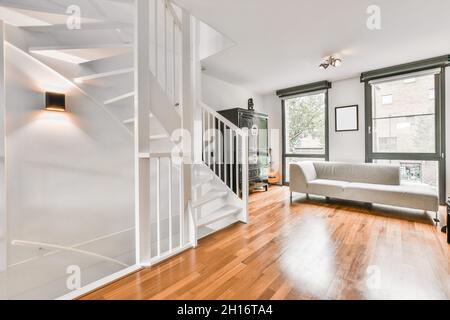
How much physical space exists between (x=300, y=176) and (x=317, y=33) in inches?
Result: 92.8

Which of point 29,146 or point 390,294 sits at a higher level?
point 29,146

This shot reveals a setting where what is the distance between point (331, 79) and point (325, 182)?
235 centimetres

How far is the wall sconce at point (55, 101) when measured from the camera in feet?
6.86

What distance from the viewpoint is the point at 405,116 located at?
12.4ft

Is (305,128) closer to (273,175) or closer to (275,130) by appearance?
(275,130)

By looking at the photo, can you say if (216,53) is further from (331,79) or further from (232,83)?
(331,79)

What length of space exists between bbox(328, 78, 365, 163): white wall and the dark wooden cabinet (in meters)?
1.50

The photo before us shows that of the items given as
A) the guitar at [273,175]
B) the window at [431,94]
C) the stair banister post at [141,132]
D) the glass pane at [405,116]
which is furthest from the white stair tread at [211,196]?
the window at [431,94]

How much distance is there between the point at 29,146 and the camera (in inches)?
80.0

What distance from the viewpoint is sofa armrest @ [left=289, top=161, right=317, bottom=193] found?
3908mm

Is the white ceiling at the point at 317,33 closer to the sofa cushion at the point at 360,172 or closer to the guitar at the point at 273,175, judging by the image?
the sofa cushion at the point at 360,172

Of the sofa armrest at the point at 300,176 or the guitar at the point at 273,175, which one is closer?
the sofa armrest at the point at 300,176

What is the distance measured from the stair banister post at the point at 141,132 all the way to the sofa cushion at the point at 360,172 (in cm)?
368
